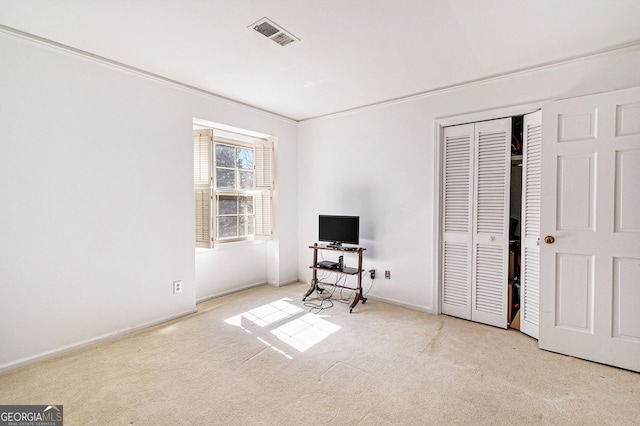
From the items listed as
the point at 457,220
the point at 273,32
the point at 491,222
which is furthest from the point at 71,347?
the point at 491,222

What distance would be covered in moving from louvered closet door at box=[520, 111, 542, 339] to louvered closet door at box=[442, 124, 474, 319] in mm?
497

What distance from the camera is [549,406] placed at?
1.94 metres

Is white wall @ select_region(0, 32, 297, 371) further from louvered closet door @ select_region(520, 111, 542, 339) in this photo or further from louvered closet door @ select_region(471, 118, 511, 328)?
louvered closet door @ select_region(520, 111, 542, 339)

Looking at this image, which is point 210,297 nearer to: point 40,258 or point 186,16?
point 40,258

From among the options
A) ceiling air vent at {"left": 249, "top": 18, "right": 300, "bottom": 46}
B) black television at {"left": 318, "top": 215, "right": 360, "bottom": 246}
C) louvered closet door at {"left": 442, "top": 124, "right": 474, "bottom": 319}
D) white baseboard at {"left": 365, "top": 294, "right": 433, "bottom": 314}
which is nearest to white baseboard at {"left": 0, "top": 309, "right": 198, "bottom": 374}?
black television at {"left": 318, "top": 215, "right": 360, "bottom": 246}

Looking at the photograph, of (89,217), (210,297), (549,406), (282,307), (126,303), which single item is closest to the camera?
(549,406)

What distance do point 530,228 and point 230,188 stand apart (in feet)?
12.3

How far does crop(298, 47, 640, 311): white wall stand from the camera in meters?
2.95

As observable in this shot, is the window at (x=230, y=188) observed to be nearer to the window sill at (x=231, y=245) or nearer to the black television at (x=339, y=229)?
the window sill at (x=231, y=245)

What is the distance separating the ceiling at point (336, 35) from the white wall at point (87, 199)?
292 millimetres

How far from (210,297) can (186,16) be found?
128 inches

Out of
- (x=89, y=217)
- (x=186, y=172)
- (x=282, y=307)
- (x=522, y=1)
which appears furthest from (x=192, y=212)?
(x=522, y=1)

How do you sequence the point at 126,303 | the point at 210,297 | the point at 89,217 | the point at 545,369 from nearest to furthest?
the point at 545,369 < the point at 89,217 < the point at 126,303 < the point at 210,297

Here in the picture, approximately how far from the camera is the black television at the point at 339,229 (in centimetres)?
386
